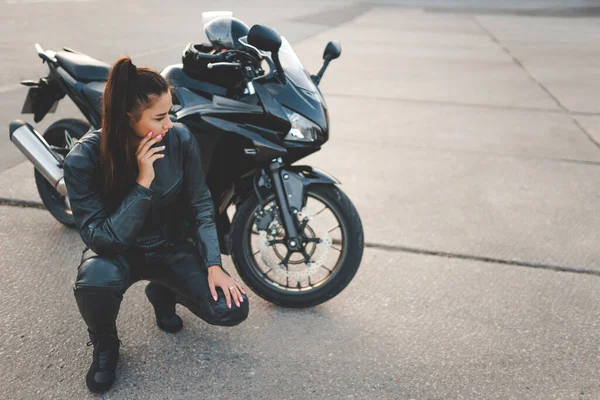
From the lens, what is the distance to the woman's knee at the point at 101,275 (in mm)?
2549

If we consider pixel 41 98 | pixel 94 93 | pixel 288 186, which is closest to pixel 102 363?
pixel 288 186

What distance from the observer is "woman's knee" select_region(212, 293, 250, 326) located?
268 cm

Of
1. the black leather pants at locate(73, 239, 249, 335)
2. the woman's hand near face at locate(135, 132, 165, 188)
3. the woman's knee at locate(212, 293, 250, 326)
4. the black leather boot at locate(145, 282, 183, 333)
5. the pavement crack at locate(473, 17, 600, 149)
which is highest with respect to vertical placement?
the woman's hand near face at locate(135, 132, 165, 188)

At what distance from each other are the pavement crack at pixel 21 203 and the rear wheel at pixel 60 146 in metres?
0.34

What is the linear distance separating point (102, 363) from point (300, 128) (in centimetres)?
132

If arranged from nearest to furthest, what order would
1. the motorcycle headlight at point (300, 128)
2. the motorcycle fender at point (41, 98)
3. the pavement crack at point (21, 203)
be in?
the motorcycle headlight at point (300, 128), the motorcycle fender at point (41, 98), the pavement crack at point (21, 203)

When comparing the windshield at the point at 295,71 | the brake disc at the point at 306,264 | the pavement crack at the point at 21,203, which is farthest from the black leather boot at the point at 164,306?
the pavement crack at the point at 21,203

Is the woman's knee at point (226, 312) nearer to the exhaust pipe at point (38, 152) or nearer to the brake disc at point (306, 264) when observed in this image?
the brake disc at point (306, 264)

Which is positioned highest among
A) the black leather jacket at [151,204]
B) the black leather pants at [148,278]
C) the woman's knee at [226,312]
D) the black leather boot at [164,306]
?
the black leather jacket at [151,204]

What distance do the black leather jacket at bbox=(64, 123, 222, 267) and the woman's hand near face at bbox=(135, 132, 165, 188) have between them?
0.13ft

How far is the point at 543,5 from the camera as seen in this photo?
2602 cm

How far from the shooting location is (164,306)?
3.07m

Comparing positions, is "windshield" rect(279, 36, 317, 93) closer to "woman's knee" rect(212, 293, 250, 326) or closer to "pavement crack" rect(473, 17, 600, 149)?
"woman's knee" rect(212, 293, 250, 326)

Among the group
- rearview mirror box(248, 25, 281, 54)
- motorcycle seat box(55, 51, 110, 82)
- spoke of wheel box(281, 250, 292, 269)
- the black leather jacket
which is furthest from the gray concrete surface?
rearview mirror box(248, 25, 281, 54)
